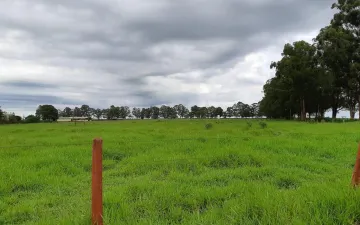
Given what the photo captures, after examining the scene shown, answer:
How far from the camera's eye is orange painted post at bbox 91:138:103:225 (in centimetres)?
399

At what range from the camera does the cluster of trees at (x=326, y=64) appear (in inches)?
1768

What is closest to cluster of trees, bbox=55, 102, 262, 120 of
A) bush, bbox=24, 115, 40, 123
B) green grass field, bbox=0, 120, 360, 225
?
bush, bbox=24, 115, 40, 123

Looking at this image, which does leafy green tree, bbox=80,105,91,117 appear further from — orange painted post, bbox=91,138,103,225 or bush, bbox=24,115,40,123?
orange painted post, bbox=91,138,103,225

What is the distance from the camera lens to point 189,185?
284 inches

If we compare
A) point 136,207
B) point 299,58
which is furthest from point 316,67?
point 136,207

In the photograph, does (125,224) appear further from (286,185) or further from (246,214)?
(286,185)

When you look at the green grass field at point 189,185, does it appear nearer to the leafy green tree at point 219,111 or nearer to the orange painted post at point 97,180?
the orange painted post at point 97,180

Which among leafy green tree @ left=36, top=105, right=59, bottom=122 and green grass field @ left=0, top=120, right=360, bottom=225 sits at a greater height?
leafy green tree @ left=36, top=105, right=59, bottom=122

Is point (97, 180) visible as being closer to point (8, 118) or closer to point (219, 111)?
point (8, 118)

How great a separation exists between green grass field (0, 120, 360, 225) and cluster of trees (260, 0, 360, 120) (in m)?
35.5

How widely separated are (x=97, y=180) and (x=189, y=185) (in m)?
3.46

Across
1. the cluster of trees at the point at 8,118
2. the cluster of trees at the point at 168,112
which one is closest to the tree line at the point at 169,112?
the cluster of trees at the point at 168,112

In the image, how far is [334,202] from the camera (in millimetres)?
4582

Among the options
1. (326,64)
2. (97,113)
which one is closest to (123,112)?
(97,113)
